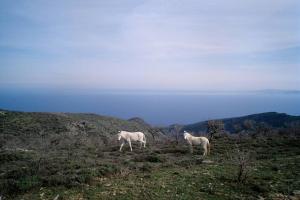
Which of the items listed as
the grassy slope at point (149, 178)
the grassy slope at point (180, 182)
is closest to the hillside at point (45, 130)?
the grassy slope at point (149, 178)

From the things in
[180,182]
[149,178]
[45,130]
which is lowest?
[45,130]

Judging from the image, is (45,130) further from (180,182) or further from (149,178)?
(180,182)

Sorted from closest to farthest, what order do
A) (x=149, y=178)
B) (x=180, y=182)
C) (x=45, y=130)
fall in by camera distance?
(x=180, y=182) → (x=149, y=178) → (x=45, y=130)

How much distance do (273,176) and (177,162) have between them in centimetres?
606

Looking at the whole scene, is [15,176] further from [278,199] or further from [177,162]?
[278,199]

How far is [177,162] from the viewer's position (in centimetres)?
1872

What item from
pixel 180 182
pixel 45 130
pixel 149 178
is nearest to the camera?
pixel 180 182

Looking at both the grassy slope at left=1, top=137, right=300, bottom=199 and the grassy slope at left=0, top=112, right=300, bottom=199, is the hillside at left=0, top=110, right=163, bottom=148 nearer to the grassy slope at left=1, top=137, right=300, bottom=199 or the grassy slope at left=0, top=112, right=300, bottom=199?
the grassy slope at left=0, top=112, right=300, bottom=199

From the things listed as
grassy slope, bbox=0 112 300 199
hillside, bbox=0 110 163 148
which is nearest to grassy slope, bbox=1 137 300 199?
grassy slope, bbox=0 112 300 199

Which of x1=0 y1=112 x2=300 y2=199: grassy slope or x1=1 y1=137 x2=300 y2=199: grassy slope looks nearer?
x1=1 y1=137 x2=300 y2=199: grassy slope

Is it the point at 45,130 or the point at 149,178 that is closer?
the point at 149,178

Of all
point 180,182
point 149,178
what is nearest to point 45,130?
point 149,178

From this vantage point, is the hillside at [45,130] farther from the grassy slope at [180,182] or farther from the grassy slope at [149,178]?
the grassy slope at [180,182]

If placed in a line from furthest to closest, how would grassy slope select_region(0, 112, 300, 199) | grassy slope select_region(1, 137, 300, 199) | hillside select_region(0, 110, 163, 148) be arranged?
1. hillside select_region(0, 110, 163, 148)
2. grassy slope select_region(0, 112, 300, 199)
3. grassy slope select_region(1, 137, 300, 199)
